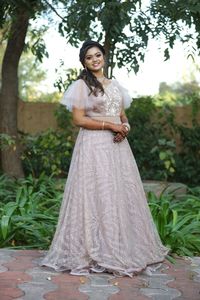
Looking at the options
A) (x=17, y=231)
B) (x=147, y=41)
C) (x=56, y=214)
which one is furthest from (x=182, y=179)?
(x=17, y=231)

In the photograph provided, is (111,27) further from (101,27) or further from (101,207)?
(101,207)

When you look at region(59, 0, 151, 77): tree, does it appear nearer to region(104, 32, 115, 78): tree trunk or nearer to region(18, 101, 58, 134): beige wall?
region(104, 32, 115, 78): tree trunk

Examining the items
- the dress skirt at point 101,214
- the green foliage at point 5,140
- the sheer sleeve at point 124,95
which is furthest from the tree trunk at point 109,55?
the dress skirt at point 101,214

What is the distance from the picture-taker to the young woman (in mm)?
4238

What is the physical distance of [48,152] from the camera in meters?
9.05

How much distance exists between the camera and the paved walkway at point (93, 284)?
3.70m

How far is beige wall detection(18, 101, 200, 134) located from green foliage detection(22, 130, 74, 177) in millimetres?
738

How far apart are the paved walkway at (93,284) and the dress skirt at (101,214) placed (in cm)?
12

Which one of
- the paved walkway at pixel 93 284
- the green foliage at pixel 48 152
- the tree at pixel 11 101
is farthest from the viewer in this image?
the green foliage at pixel 48 152

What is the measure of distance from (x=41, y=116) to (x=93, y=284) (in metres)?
6.83

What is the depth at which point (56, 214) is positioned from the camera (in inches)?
235

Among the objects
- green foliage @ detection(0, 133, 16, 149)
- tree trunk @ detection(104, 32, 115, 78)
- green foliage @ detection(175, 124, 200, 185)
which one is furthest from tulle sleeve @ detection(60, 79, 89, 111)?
green foliage @ detection(175, 124, 200, 185)

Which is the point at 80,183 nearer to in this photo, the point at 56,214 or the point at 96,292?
the point at 96,292

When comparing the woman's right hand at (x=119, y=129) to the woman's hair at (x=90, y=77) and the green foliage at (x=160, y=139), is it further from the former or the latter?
the green foliage at (x=160, y=139)
